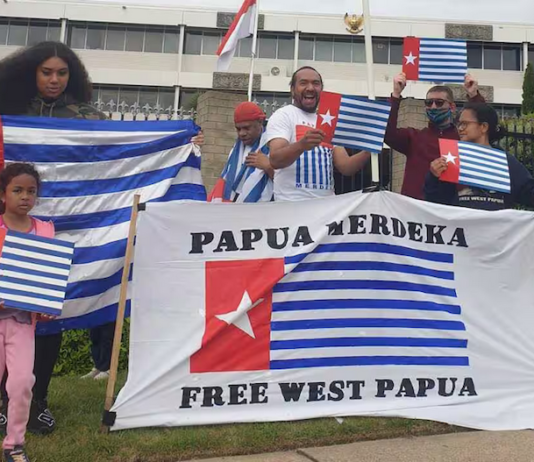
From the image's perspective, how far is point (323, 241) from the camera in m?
3.54

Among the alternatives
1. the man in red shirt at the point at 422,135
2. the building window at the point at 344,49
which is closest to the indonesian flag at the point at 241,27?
the man in red shirt at the point at 422,135

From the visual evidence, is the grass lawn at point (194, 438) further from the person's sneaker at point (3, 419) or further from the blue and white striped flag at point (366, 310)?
the blue and white striped flag at point (366, 310)

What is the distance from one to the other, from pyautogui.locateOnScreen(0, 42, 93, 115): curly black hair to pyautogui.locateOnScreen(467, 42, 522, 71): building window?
35044mm

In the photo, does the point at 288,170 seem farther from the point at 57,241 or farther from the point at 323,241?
the point at 57,241

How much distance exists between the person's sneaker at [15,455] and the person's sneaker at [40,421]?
460mm

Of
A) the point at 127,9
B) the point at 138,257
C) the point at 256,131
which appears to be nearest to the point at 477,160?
the point at 256,131

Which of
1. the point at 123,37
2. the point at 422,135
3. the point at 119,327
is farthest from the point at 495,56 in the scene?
the point at 119,327

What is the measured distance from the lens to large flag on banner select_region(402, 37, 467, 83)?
462 cm

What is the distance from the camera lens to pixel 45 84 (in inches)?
141

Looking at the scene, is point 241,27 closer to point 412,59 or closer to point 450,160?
point 412,59

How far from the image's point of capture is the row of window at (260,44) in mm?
34531

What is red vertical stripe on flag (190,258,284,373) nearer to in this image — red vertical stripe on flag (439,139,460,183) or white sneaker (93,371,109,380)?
red vertical stripe on flag (439,139,460,183)

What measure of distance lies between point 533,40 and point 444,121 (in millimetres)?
35322

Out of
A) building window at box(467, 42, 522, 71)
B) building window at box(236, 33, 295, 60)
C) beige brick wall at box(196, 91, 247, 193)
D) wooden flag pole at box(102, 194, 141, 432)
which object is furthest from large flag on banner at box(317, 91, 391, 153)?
building window at box(467, 42, 522, 71)
